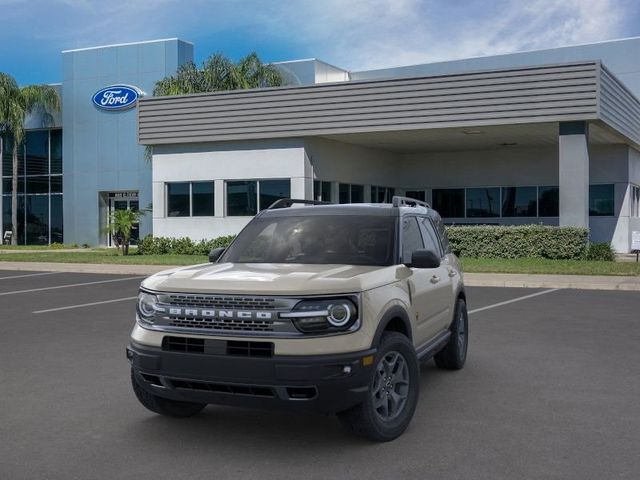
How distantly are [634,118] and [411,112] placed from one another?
348 inches

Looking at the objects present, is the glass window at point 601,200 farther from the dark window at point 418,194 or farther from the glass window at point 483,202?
the dark window at point 418,194

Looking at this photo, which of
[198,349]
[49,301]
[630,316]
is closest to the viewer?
[198,349]

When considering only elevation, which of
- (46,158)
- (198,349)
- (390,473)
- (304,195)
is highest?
(46,158)

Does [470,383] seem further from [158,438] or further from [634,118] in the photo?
[634,118]

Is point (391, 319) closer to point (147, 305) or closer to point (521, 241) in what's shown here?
point (147, 305)

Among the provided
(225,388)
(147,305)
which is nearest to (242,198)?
(147,305)

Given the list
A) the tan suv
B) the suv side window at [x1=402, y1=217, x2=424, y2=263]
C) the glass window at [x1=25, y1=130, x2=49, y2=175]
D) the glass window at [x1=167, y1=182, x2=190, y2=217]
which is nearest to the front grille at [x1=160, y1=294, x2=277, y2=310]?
the tan suv

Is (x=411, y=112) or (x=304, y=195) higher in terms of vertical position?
(x=411, y=112)

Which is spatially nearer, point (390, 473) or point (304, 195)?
point (390, 473)

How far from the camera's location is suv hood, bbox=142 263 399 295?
4906 mm

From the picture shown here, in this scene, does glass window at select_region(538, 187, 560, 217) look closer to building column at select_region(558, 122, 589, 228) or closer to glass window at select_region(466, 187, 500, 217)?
glass window at select_region(466, 187, 500, 217)

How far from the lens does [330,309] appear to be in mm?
4844

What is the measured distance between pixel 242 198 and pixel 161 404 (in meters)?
21.5

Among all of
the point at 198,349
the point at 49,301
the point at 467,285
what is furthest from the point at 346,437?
the point at 467,285
